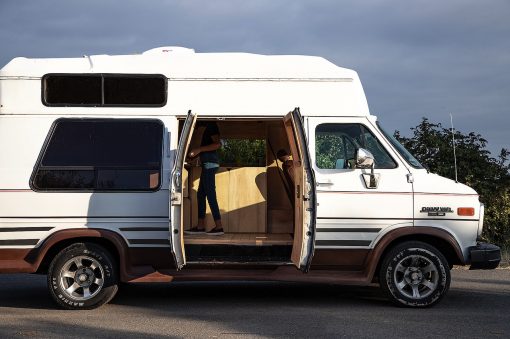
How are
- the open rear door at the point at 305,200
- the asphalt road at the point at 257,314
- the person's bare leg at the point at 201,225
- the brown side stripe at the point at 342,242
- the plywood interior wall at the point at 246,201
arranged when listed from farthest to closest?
the plywood interior wall at the point at 246,201 → the person's bare leg at the point at 201,225 → the brown side stripe at the point at 342,242 → the open rear door at the point at 305,200 → the asphalt road at the point at 257,314

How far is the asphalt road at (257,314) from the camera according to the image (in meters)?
7.91

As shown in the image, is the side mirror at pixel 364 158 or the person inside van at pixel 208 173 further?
the person inside van at pixel 208 173

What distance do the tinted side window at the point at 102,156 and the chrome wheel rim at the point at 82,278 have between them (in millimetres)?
853

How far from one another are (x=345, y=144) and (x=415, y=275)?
1.69m

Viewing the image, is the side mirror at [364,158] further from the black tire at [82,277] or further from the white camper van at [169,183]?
the black tire at [82,277]

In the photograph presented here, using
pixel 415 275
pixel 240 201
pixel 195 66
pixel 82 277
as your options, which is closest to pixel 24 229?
pixel 82 277

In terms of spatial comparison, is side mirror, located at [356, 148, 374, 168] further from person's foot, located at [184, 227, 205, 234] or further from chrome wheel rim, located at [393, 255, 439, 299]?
person's foot, located at [184, 227, 205, 234]

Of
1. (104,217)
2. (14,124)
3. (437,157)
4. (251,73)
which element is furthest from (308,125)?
(437,157)

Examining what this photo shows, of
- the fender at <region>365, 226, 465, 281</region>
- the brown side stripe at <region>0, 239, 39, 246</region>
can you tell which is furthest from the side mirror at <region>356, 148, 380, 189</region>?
the brown side stripe at <region>0, 239, 39, 246</region>

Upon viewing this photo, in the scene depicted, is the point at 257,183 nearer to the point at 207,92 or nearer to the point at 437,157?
the point at 207,92

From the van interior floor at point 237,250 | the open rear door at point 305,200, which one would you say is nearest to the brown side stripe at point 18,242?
the van interior floor at point 237,250

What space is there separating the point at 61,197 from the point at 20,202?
45 cm

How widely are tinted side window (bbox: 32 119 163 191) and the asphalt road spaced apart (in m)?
1.46

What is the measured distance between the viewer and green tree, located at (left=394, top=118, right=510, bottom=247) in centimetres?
1544
